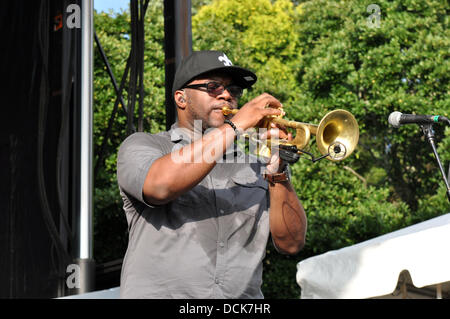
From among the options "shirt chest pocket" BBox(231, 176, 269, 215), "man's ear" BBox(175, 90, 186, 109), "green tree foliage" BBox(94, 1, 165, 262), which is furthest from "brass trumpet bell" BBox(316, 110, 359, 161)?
"green tree foliage" BBox(94, 1, 165, 262)

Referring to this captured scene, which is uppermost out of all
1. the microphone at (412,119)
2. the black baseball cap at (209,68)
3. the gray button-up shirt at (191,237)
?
the black baseball cap at (209,68)

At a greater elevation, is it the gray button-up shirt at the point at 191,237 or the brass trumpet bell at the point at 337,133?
the brass trumpet bell at the point at 337,133

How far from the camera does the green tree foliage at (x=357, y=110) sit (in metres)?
11.7

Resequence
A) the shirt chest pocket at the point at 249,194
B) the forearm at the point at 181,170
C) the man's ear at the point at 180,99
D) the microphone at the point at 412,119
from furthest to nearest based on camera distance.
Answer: the microphone at the point at 412,119 < the man's ear at the point at 180,99 < the shirt chest pocket at the point at 249,194 < the forearm at the point at 181,170

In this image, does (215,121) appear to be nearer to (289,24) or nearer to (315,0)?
(315,0)

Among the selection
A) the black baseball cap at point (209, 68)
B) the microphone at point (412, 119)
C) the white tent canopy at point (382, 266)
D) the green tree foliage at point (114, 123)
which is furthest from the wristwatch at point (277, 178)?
the green tree foliage at point (114, 123)

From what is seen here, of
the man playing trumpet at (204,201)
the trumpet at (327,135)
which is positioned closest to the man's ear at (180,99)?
the man playing trumpet at (204,201)

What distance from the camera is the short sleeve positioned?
2.06 metres

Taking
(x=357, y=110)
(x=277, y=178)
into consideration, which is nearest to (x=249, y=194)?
(x=277, y=178)

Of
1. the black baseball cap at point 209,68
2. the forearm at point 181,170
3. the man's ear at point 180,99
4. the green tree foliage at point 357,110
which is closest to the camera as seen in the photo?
the forearm at point 181,170

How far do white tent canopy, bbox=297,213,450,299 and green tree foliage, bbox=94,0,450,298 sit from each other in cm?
539

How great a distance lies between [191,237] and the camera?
2094 millimetres

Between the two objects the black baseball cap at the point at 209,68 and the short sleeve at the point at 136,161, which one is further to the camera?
the black baseball cap at the point at 209,68

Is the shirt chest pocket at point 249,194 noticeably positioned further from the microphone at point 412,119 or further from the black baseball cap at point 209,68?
the microphone at point 412,119
